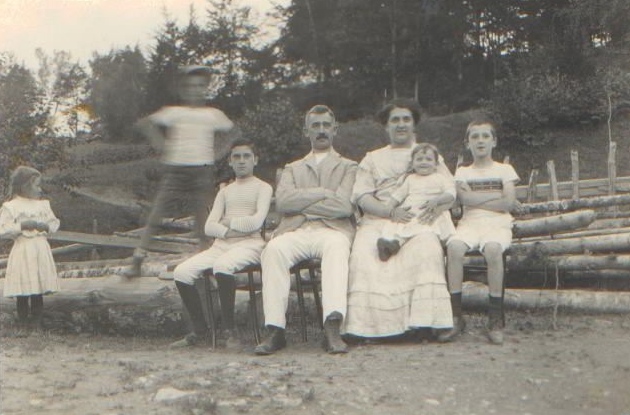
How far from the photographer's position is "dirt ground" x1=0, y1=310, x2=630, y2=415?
406 cm

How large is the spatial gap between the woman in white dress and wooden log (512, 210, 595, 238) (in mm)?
1418

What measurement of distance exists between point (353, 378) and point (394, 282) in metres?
1.37

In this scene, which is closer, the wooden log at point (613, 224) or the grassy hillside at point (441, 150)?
the wooden log at point (613, 224)

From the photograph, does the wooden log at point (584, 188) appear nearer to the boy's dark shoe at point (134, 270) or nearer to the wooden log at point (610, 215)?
the wooden log at point (610, 215)

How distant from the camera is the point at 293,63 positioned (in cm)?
3956

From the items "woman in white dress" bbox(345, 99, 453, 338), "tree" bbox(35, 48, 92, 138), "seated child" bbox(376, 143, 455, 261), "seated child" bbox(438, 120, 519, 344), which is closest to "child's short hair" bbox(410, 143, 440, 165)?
"seated child" bbox(376, 143, 455, 261)

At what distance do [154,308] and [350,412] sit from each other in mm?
3500

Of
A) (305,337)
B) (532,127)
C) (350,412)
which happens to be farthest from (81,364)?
(532,127)

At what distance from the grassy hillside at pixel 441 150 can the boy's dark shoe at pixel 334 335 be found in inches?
707

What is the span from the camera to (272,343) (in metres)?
5.68

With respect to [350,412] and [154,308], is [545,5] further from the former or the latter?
[350,412]

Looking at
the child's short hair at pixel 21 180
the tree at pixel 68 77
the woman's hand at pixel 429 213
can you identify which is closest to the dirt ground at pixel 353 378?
the woman's hand at pixel 429 213

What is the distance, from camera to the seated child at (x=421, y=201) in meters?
5.94

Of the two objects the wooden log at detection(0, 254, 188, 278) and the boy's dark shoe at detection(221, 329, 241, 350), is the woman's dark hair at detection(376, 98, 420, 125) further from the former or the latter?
the wooden log at detection(0, 254, 188, 278)
